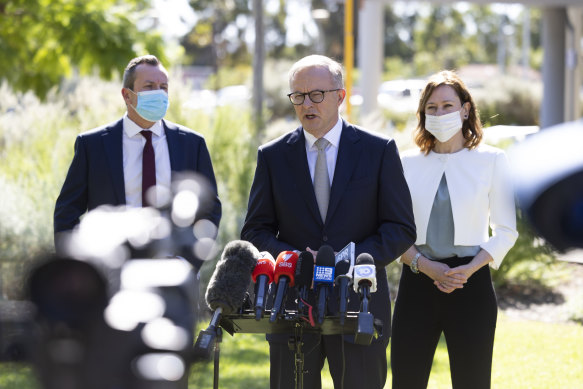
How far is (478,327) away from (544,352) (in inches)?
144

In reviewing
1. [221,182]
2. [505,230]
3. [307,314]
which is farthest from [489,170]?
[221,182]

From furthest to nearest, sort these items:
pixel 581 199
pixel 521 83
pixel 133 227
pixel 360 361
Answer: pixel 521 83, pixel 360 361, pixel 133 227, pixel 581 199

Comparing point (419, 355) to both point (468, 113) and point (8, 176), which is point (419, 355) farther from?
point (8, 176)

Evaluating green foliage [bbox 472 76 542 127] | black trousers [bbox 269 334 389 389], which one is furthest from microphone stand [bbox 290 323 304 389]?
green foliage [bbox 472 76 542 127]

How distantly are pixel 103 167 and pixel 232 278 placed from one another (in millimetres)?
1836

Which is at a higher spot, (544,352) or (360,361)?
(360,361)

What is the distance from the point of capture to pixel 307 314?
10.8 ft

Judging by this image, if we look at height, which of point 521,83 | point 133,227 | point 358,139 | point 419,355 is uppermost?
point 521,83

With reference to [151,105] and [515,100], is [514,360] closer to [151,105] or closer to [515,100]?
[151,105]

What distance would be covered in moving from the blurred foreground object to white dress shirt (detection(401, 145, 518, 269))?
3.34 m

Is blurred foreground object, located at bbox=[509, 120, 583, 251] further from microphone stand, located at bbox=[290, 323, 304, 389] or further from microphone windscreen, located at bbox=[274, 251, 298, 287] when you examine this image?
microphone stand, located at bbox=[290, 323, 304, 389]

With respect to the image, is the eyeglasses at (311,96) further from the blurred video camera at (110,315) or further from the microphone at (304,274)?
the blurred video camera at (110,315)

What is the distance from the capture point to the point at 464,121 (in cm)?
496

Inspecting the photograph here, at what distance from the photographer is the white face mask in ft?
15.7
